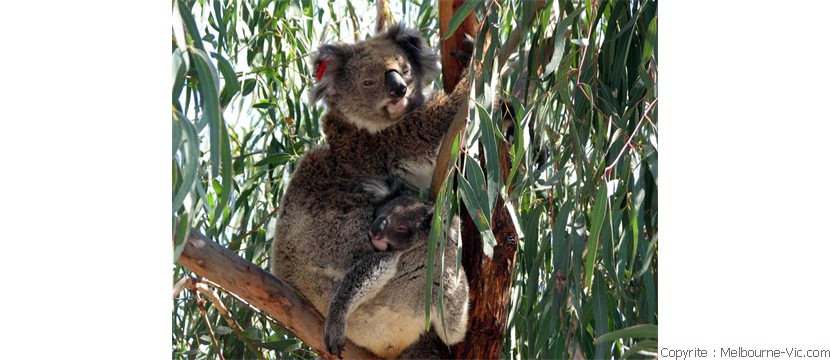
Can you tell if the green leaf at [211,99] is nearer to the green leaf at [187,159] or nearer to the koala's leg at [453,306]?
the green leaf at [187,159]

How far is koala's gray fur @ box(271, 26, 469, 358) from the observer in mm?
2799

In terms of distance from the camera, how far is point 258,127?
3.94 meters

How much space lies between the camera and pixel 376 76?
10.1ft

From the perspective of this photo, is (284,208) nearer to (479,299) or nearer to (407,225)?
(407,225)

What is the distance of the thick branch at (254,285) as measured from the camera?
2.34m

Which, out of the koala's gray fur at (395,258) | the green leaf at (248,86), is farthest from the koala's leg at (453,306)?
the green leaf at (248,86)

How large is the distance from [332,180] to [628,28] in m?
1.15

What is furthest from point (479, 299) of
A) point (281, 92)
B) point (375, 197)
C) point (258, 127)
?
point (258, 127)

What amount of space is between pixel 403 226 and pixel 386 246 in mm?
91

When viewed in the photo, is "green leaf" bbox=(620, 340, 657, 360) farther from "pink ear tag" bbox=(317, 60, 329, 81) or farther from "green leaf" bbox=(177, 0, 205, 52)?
"pink ear tag" bbox=(317, 60, 329, 81)

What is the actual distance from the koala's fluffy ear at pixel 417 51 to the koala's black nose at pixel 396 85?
206 millimetres

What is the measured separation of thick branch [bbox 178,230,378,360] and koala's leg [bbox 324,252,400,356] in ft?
0.26

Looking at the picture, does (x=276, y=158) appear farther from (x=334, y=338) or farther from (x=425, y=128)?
(x=334, y=338)

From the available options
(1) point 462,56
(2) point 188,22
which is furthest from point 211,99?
(1) point 462,56
